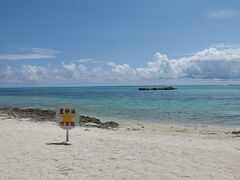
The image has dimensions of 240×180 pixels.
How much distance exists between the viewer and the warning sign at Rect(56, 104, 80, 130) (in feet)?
28.5

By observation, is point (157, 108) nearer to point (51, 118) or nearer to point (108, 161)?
point (51, 118)

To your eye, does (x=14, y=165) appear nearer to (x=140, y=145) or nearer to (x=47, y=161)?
(x=47, y=161)

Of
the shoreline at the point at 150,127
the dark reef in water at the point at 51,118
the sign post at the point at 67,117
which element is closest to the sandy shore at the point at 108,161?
the sign post at the point at 67,117

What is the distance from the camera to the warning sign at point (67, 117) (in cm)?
870

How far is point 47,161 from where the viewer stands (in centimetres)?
612

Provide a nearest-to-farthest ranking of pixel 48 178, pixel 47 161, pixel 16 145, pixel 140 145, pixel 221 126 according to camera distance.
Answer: pixel 48 178, pixel 47 161, pixel 16 145, pixel 140 145, pixel 221 126

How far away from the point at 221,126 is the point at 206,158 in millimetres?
12294

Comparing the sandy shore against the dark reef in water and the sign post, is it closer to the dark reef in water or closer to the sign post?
the sign post

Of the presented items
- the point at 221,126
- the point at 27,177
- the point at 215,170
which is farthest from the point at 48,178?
the point at 221,126

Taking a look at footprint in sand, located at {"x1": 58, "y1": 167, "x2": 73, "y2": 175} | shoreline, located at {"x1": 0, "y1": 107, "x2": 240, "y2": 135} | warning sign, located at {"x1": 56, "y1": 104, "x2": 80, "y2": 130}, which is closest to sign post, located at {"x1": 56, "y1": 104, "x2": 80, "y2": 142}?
warning sign, located at {"x1": 56, "y1": 104, "x2": 80, "y2": 130}

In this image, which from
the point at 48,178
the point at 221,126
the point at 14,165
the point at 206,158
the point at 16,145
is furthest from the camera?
the point at 221,126

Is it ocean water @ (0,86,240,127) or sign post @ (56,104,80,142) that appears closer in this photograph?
sign post @ (56,104,80,142)

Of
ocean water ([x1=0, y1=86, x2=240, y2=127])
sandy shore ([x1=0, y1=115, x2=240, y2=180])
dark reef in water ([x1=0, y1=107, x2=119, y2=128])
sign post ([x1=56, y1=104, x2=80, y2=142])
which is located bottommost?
ocean water ([x1=0, y1=86, x2=240, y2=127])

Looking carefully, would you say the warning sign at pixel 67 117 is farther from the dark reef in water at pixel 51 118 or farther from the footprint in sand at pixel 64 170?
the dark reef in water at pixel 51 118
